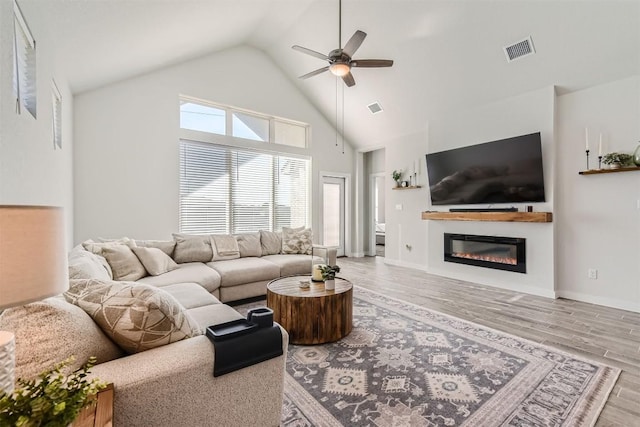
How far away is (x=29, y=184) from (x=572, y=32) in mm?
5369

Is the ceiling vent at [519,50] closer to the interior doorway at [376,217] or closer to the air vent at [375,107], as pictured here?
the air vent at [375,107]

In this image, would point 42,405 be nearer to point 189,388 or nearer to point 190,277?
point 189,388

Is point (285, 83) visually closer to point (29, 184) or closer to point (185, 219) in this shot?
point (185, 219)

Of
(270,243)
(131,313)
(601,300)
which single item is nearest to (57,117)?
(131,313)

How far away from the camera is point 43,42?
216 cm

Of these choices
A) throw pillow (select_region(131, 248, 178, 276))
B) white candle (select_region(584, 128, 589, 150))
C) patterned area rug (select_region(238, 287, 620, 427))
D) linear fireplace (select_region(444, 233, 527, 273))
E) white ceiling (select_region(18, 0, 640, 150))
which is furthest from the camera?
linear fireplace (select_region(444, 233, 527, 273))

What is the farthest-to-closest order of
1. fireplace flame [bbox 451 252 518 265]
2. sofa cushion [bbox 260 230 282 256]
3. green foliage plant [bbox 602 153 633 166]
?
sofa cushion [bbox 260 230 282 256] < fireplace flame [bbox 451 252 518 265] < green foliage plant [bbox 602 153 633 166]

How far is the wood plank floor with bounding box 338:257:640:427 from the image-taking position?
6.41 ft

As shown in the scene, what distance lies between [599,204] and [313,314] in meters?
3.97

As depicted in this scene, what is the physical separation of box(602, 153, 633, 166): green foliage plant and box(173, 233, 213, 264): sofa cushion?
5.22 meters

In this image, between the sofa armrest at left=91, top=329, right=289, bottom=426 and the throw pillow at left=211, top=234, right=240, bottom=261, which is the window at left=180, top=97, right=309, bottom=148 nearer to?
the throw pillow at left=211, top=234, right=240, bottom=261

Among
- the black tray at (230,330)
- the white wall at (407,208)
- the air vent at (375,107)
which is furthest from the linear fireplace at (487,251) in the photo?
the black tray at (230,330)

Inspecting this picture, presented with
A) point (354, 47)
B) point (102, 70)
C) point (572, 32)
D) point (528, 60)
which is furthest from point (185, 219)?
point (572, 32)

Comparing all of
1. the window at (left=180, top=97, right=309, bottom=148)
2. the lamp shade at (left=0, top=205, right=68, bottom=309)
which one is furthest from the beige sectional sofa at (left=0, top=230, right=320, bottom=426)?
the window at (left=180, top=97, right=309, bottom=148)
